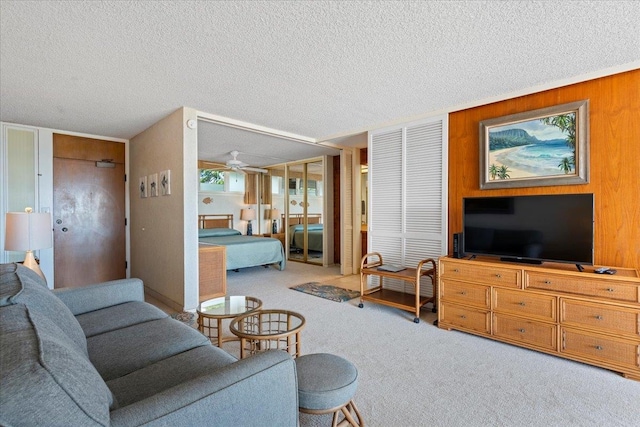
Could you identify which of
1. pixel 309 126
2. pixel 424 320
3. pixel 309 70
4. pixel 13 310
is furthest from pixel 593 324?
pixel 309 126

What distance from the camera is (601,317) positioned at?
2311 millimetres

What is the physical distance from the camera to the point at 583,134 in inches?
107

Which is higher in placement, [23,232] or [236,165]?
[236,165]

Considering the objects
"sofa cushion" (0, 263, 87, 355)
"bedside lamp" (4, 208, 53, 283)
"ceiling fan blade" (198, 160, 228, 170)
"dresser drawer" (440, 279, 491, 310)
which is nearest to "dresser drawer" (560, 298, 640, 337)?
"dresser drawer" (440, 279, 491, 310)

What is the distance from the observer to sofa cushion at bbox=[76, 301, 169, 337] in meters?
1.91

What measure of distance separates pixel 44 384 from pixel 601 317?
3.13 m

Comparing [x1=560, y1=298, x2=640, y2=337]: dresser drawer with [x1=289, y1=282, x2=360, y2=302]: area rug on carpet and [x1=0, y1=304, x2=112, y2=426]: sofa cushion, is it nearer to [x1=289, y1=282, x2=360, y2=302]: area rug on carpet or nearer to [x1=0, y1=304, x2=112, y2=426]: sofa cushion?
[x1=289, y1=282, x2=360, y2=302]: area rug on carpet

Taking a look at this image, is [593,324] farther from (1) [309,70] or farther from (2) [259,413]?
(1) [309,70]

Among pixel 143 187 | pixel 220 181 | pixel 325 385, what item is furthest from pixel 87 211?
pixel 325 385

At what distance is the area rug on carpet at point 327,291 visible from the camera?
420 centimetres

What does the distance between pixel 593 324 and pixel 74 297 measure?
369 centimetres

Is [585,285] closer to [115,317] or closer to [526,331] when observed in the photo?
[526,331]

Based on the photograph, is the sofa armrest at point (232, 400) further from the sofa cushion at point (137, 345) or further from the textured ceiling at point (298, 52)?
the textured ceiling at point (298, 52)

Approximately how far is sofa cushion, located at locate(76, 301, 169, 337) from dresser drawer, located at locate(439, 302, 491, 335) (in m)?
Answer: 2.50
